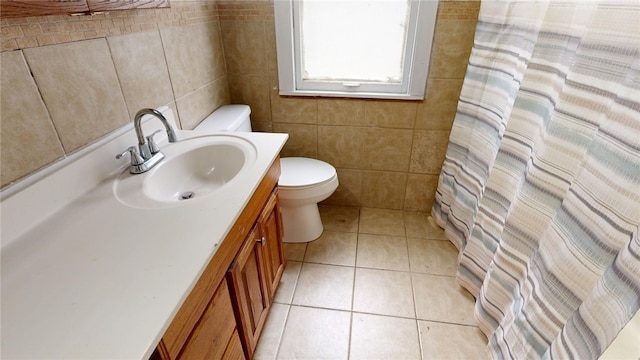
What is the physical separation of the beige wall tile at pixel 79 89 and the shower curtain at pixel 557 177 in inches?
54.6

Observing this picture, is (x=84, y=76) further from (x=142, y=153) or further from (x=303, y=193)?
(x=303, y=193)

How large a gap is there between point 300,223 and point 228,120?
0.71m

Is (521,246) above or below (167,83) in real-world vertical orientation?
below

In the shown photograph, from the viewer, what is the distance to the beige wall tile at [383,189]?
2105mm

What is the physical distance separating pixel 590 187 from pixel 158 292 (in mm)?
1047

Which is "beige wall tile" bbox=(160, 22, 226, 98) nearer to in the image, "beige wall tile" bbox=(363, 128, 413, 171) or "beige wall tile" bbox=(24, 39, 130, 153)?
"beige wall tile" bbox=(24, 39, 130, 153)

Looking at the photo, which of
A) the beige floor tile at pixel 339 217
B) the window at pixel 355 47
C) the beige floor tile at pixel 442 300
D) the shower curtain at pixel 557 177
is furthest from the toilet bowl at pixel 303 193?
the shower curtain at pixel 557 177

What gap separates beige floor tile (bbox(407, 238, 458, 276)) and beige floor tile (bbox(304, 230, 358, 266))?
0.34m

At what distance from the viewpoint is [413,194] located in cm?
215

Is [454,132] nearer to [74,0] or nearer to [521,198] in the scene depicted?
[521,198]

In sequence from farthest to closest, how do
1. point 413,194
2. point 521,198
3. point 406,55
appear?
point 413,194
point 406,55
point 521,198

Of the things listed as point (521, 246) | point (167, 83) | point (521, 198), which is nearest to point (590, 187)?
point (521, 198)

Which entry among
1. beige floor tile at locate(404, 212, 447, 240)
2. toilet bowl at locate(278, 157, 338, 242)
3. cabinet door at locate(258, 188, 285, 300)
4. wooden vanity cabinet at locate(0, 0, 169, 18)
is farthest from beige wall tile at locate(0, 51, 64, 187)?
beige floor tile at locate(404, 212, 447, 240)

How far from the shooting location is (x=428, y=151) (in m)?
1.97
